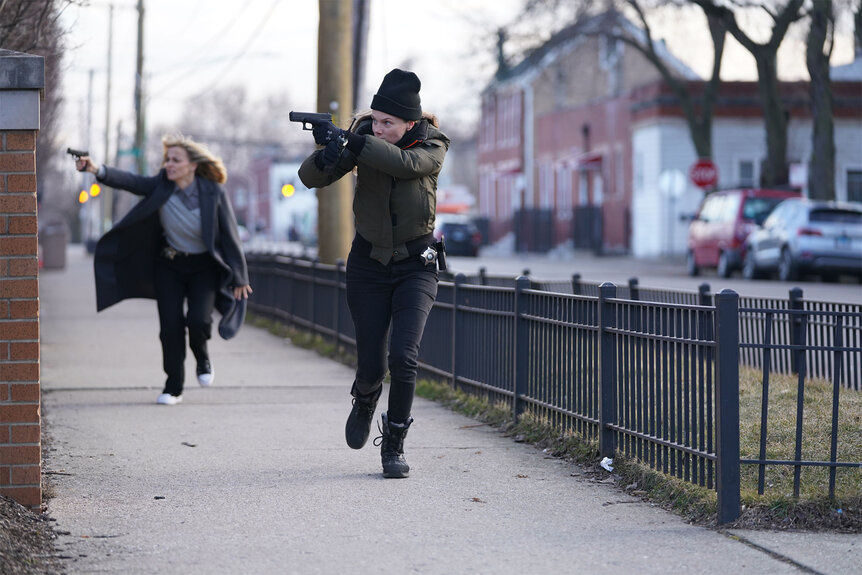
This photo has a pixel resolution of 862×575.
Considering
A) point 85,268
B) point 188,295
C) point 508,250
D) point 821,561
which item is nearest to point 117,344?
point 188,295

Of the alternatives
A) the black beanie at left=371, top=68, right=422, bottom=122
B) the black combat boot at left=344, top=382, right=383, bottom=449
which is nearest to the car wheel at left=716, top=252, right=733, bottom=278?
the black combat boot at left=344, top=382, right=383, bottom=449

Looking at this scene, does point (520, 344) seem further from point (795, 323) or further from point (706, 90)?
point (706, 90)

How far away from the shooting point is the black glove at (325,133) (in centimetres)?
647

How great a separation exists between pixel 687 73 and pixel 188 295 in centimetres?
4225

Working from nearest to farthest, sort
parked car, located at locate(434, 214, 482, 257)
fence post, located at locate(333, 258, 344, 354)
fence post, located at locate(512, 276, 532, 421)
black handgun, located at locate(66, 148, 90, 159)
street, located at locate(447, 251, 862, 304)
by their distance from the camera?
fence post, located at locate(512, 276, 532, 421)
black handgun, located at locate(66, 148, 90, 159)
fence post, located at locate(333, 258, 344, 354)
street, located at locate(447, 251, 862, 304)
parked car, located at locate(434, 214, 482, 257)

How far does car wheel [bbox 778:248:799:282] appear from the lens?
82.2 ft

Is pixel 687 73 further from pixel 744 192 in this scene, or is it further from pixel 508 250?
pixel 744 192

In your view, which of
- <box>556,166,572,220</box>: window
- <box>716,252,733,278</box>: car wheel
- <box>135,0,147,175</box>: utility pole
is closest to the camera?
<box>716,252,733,278</box>: car wheel

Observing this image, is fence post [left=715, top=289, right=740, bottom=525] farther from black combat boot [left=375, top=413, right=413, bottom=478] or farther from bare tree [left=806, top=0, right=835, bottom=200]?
bare tree [left=806, top=0, right=835, bottom=200]

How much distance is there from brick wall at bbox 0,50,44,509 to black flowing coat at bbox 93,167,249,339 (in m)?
3.75

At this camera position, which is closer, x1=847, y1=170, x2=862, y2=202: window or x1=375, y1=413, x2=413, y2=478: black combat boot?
x1=375, y1=413, x2=413, y2=478: black combat boot

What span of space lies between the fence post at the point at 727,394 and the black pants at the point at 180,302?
4.85 metres

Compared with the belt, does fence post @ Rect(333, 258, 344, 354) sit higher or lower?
lower

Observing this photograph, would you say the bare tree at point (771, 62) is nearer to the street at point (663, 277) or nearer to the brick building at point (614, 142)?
the street at point (663, 277)
